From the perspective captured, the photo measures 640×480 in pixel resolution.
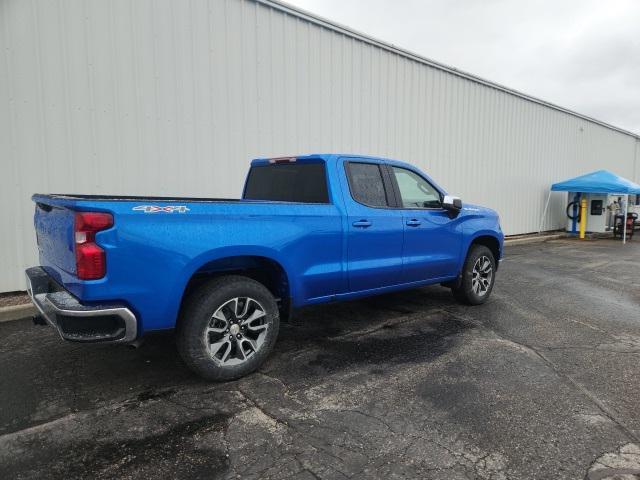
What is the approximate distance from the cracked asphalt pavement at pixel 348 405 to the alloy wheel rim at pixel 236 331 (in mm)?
225

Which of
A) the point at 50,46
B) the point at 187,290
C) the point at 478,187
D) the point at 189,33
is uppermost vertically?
the point at 189,33

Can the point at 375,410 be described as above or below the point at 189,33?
below

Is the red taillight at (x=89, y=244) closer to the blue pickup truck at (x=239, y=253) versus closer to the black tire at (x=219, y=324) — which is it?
the blue pickup truck at (x=239, y=253)

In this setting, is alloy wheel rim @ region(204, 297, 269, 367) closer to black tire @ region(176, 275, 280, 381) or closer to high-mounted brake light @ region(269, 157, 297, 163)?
black tire @ region(176, 275, 280, 381)

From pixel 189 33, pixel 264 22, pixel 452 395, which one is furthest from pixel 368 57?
pixel 452 395

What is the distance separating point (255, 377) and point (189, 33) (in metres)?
5.57

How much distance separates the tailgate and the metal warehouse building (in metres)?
2.49

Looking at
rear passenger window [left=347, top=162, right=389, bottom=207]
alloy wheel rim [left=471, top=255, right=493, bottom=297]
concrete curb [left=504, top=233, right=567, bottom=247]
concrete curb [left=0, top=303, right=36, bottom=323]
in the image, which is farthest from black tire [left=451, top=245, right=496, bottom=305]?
concrete curb [left=504, top=233, right=567, bottom=247]

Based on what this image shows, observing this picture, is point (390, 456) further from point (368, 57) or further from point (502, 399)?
point (368, 57)

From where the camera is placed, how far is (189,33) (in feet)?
22.6

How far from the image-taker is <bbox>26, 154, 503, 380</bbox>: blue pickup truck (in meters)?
2.90

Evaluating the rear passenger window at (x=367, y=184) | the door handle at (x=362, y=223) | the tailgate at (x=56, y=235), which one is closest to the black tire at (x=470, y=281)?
the rear passenger window at (x=367, y=184)

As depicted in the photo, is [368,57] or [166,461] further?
[368,57]

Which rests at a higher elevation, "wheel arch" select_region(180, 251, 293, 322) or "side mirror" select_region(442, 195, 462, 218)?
"side mirror" select_region(442, 195, 462, 218)
